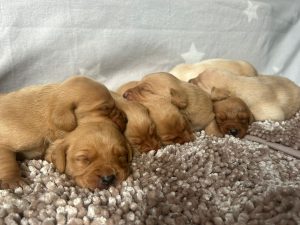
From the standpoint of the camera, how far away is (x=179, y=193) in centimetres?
174

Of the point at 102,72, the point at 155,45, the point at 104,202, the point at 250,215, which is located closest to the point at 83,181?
the point at 104,202

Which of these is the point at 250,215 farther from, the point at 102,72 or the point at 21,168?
the point at 102,72

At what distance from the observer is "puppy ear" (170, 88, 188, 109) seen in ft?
8.32

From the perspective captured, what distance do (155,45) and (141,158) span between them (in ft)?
3.85

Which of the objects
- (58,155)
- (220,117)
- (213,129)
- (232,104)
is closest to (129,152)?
(58,155)

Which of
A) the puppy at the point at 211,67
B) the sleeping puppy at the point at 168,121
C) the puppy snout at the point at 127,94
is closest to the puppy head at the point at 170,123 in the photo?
the sleeping puppy at the point at 168,121

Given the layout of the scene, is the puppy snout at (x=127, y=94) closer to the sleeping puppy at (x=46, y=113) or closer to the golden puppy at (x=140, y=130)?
the golden puppy at (x=140, y=130)

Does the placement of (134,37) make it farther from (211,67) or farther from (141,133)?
(141,133)

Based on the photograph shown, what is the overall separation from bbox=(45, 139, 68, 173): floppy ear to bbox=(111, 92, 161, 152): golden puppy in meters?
0.39

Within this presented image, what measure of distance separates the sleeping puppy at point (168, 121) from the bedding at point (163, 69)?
97 millimetres

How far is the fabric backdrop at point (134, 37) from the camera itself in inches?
102

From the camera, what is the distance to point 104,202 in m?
1.66

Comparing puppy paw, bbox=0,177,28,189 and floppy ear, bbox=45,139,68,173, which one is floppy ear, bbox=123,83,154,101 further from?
puppy paw, bbox=0,177,28,189

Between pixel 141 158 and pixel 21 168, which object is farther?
pixel 141 158
